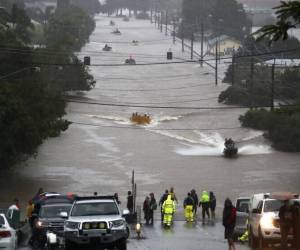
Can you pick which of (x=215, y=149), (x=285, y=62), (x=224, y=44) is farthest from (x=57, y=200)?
(x=224, y=44)

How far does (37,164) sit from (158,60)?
80.4 metres

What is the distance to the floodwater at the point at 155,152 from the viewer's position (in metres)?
59.2

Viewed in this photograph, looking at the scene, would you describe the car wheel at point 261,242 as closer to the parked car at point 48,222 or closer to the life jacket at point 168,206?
the parked car at point 48,222

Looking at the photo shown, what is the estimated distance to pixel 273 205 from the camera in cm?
2489

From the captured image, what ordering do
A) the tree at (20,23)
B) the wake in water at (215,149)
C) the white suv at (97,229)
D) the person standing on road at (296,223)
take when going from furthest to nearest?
1. the tree at (20,23)
2. the wake in water at (215,149)
3. the white suv at (97,229)
4. the person standing on road at (296,223)

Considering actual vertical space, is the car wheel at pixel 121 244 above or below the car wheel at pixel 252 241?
above

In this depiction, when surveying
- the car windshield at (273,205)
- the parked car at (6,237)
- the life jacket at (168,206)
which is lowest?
the life jacket at (168,206)

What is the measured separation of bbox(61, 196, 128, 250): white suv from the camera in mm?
22875

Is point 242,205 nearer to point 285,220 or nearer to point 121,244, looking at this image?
point 121,244

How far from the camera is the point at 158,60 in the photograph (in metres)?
146

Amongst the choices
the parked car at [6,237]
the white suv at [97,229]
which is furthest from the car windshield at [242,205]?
the parked car at [6,237]

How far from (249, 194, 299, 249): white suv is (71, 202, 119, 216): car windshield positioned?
323 cm

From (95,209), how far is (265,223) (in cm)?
376

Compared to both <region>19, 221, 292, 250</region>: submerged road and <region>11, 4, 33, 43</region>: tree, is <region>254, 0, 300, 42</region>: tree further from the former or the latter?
<region>11, 4, 33, 43</region>: tree
